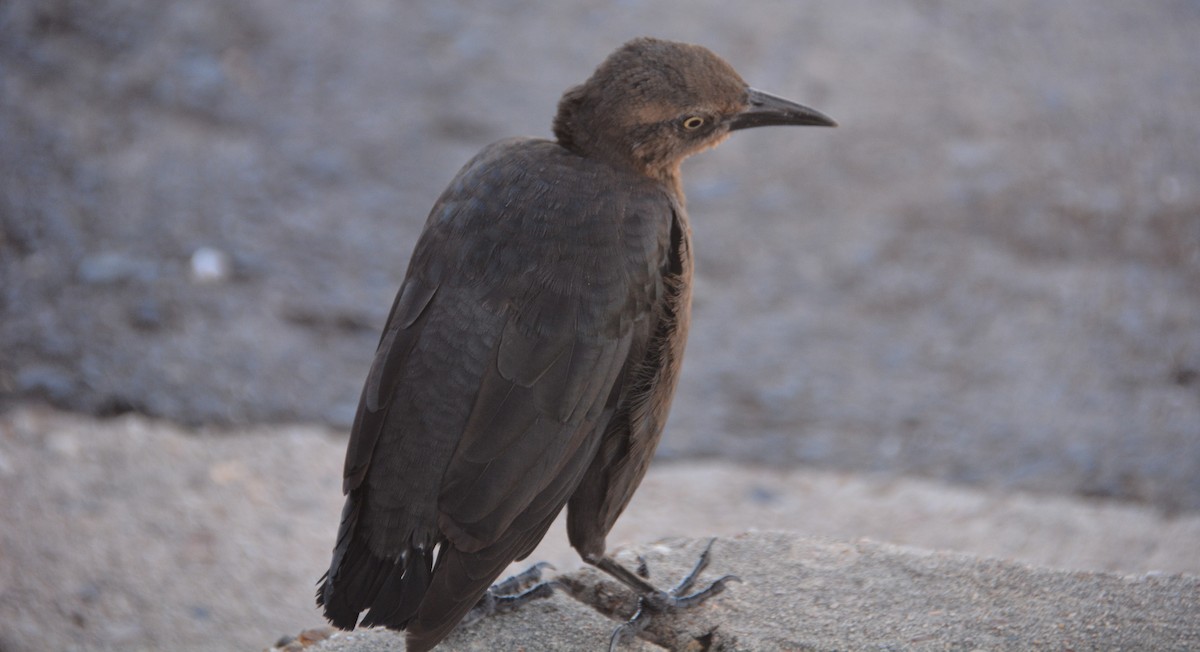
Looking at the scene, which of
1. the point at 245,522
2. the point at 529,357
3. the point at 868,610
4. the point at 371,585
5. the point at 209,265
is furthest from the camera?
the point at 209,265

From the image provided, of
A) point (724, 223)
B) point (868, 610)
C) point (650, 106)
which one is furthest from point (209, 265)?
point (868, 610)

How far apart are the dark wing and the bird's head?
0.19 m

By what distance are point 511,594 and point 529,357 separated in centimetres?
87

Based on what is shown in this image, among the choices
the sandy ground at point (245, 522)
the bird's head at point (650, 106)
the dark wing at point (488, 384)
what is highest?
the bird's head at point (650, 106)

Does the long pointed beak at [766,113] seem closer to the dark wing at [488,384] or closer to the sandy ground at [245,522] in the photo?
the dark wing at [488,384]

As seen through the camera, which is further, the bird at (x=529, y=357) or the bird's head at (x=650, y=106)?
the bird's head at (x=650, y=106)

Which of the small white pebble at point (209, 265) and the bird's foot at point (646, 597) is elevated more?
the small white pebble at point (209, 265)

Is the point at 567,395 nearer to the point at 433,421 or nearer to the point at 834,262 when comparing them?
the point at 433,421

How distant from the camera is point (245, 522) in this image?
16.8 ft

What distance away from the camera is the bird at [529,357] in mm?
3131

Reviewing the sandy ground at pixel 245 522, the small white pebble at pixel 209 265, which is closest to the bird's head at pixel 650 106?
the sandy ground at pixel 245 522

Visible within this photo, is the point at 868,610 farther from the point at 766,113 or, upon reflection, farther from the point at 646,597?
the point at 766,113

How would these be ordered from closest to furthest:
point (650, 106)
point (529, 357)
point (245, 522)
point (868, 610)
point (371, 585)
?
point (371, 585) < point (529, 357) < point (868, 610) < point (650, 106) < point (245, 522)

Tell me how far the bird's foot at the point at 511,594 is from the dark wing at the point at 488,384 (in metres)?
0.48
